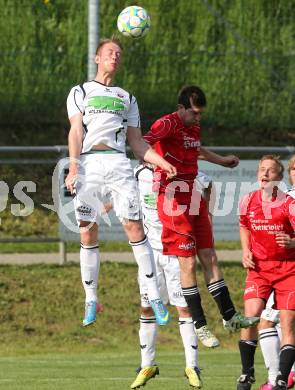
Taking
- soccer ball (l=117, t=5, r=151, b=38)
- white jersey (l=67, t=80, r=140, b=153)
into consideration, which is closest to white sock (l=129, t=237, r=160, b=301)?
white jersey (l=67, t=80, r=140, b=153)

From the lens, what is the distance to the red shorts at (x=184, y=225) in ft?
40.1

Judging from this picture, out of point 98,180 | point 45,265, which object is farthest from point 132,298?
point 98,180

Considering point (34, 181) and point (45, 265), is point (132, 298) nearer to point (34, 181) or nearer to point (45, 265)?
point (45, 265)

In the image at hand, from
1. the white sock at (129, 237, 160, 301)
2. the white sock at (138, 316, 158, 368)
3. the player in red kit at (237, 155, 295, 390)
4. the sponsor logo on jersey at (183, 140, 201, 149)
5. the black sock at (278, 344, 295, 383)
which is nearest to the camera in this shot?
the black sock at (278, 344, 295, 383)

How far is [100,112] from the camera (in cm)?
1173

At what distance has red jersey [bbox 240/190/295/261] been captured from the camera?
1150cm

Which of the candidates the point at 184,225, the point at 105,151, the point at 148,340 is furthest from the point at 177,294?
the point at 105,151

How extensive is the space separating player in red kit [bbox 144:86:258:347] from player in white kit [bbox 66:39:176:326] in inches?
12.9

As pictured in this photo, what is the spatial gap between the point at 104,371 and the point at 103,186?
3690 millimetres

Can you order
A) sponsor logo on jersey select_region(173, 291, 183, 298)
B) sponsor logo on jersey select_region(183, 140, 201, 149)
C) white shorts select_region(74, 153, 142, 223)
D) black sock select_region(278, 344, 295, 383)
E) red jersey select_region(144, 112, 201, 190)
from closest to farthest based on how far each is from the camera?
black sock select_region(278, 344, 295, 383) → white shorts select_region(74, 153, 142, 223) → red jersey select_region(144, 112, 201, 190) → sponsor logo on jersey select_region(183, 140, 201, 149) → sponsor logo on jersey select_region(173, 291, 183, 298)

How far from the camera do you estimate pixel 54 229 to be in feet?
67.6

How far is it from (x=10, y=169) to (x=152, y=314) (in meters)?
8.27

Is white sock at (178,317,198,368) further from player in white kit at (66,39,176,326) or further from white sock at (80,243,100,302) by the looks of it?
white sock at (80,243,100,302)

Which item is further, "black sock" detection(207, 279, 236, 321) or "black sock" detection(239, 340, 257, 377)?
"black sock" detection(207, 279, 236, 321)
